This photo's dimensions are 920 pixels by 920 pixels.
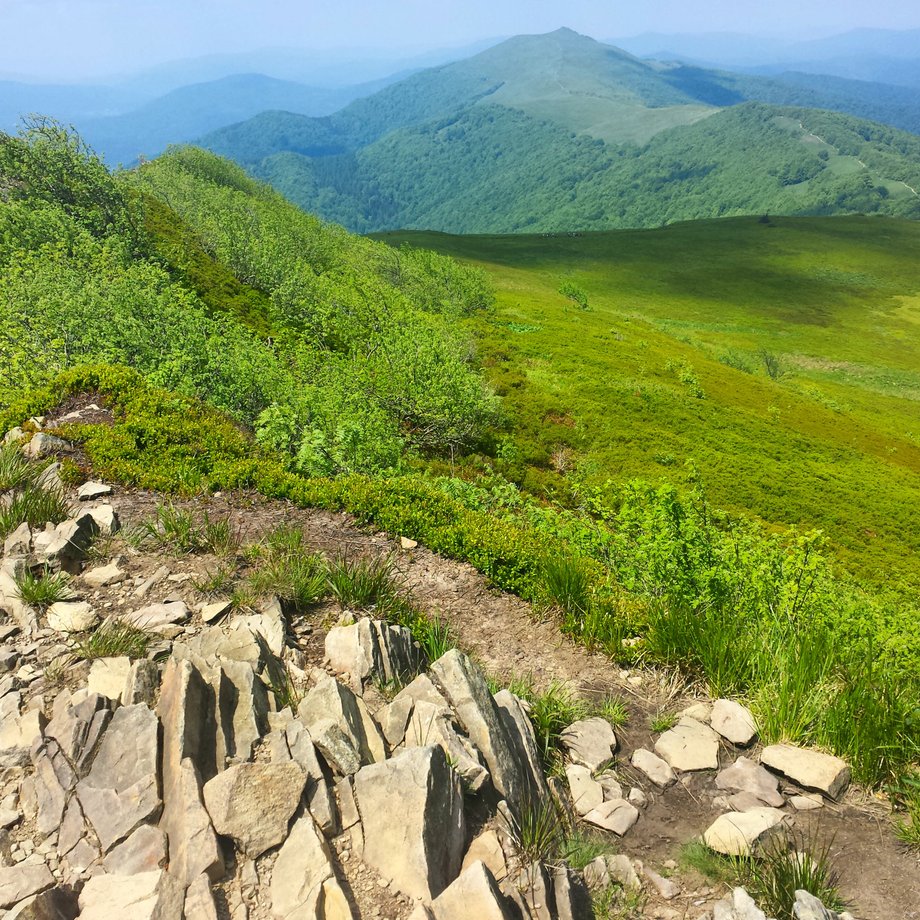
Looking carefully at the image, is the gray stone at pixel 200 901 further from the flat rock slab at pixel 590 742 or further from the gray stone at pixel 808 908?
the gray stone at pixel 808 908

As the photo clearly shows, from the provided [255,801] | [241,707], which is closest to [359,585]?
[241,707]

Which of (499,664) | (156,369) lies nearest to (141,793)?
(499,664)

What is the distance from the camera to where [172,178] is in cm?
7100

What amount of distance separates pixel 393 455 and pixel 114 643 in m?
13.6

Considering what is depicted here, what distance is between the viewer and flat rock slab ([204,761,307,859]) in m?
5.00

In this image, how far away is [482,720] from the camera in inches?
255

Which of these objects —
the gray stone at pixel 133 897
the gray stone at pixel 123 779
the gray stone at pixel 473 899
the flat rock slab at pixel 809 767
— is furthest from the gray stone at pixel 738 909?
the gray stone at pixel 123 779

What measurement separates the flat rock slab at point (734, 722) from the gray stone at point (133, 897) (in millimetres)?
6169

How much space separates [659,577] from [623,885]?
6705 millimetres

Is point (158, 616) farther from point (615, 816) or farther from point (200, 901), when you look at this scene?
point (615, 816)

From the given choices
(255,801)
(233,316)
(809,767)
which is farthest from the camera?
(233,316)

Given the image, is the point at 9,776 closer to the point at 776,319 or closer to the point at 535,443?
the point at 535,443

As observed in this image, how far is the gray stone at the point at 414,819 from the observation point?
16.3 feet

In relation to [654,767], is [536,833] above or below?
above
